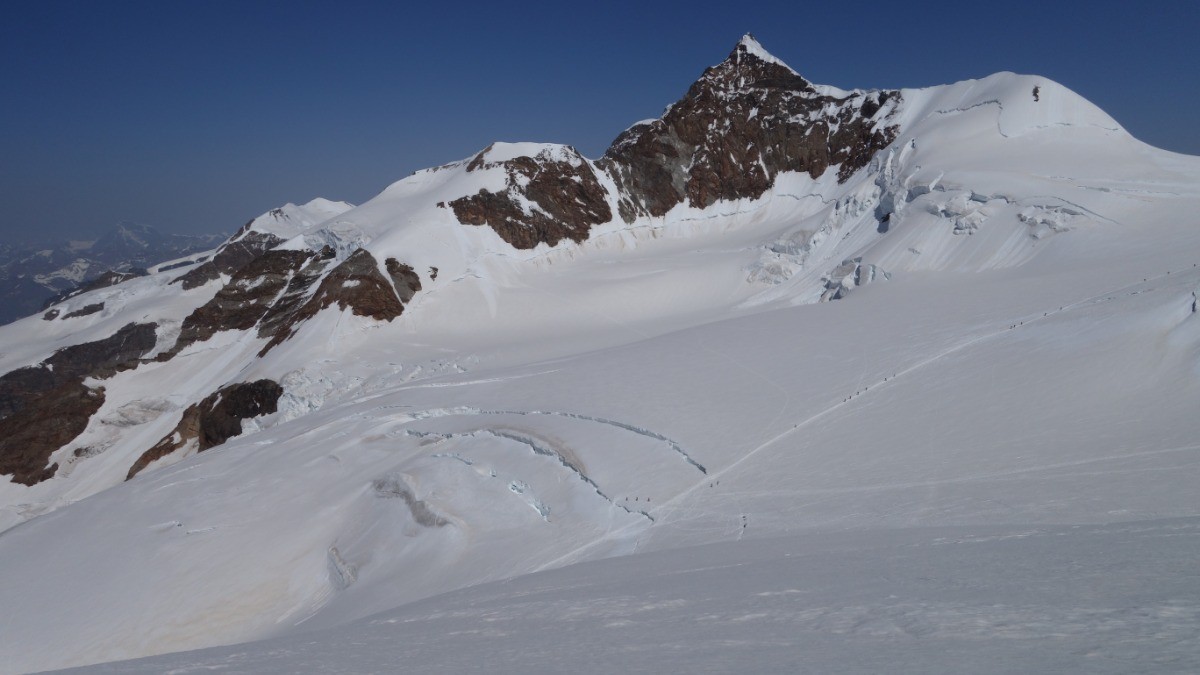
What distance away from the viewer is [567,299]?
48.1 m

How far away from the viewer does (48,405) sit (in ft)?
153

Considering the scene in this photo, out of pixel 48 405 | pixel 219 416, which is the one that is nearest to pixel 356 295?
pixel 219 416

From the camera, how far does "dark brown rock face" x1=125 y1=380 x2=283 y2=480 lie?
129ft

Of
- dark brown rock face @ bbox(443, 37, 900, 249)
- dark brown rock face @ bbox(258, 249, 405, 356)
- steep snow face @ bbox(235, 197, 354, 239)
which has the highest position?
steep snow face @ bbox(235, 197, 354, 239)

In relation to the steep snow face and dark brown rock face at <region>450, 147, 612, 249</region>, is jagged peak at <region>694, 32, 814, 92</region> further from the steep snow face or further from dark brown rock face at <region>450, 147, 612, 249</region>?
the steep snow face

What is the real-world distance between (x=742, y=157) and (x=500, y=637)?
64.1 metres

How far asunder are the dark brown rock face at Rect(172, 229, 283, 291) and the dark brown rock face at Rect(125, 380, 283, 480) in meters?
25.7

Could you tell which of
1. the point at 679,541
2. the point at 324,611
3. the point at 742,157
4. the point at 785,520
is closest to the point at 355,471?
the point at 324,611

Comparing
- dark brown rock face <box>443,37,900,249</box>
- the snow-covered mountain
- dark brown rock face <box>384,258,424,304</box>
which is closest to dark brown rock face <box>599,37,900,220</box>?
dark brown rock face <box>443,37,900,249</box>

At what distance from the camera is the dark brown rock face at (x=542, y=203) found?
181 feet

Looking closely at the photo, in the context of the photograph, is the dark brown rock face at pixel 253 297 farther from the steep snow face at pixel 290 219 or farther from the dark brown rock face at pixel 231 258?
the steep snow face at pixel 290 219

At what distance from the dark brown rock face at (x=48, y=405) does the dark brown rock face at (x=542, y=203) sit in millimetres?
29490

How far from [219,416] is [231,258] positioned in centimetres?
Result: 4125

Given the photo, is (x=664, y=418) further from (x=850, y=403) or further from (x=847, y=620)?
(x=847, y=620)
